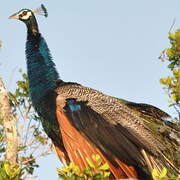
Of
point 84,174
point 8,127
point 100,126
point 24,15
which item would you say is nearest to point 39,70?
point 100,126

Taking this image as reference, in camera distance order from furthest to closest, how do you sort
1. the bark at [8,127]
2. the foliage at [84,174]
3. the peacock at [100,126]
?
the peacock at [100,126]
the bark at [8,127]
the foliage at [84,174]

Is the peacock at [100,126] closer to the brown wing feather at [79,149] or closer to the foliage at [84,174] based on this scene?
the brown wing feather at [79,149]

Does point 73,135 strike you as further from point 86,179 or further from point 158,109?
point 86,179

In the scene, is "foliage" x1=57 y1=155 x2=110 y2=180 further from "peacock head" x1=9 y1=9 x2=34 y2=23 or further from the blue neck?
"peacock head" x1=9 y1=9 x2=34 y2=23

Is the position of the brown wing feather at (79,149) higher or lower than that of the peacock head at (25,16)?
lower

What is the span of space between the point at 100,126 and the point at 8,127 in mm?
1253

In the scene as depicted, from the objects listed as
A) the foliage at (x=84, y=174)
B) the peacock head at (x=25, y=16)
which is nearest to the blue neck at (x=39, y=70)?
the peacock head at (x=25, y=16)

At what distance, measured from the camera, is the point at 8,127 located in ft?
17.4

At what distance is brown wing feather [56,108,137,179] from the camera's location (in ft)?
19.5

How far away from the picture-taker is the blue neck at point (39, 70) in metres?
6.61

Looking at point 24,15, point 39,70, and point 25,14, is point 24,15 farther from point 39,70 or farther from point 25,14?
point 39,70

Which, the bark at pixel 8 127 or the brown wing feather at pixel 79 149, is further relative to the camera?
the brown wing feather at pixel 79 149

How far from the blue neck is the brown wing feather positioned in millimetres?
600

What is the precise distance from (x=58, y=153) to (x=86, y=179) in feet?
8.88
